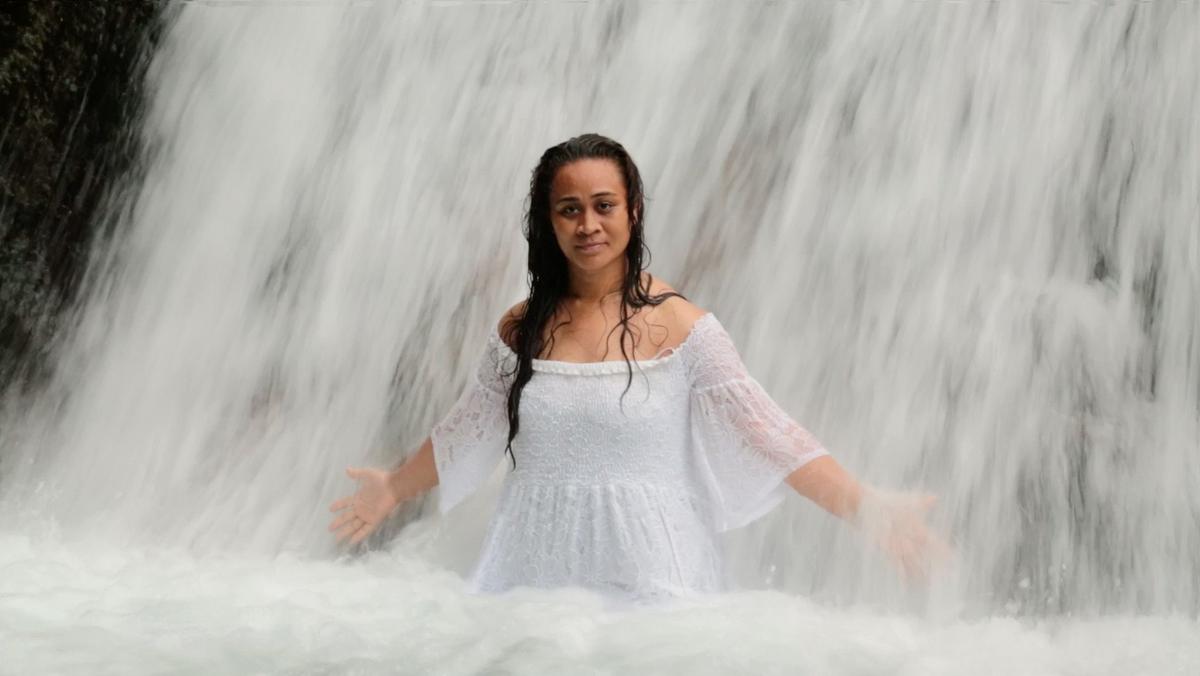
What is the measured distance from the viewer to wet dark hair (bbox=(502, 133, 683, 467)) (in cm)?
324

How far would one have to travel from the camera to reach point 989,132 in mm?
4520

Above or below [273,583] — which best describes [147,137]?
above

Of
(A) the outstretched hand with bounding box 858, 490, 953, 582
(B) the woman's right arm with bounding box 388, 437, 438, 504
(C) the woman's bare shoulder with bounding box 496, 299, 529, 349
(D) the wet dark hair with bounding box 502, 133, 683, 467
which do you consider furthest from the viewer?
(B) the woman's right arm with bounding box 388, 437, 438, 504

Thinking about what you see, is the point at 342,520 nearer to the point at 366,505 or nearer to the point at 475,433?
the point at 366,505

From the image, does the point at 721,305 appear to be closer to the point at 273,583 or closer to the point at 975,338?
the point at 975,338

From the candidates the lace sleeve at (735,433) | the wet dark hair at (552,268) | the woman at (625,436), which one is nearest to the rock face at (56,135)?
the wet dark hair at (552,268)

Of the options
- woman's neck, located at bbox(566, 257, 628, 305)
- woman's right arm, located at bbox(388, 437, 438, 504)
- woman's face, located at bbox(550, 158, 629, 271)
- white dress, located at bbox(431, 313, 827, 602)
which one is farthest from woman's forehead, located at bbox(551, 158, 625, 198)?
woman's right arm, located at bbox(388, 437, 438, 504)

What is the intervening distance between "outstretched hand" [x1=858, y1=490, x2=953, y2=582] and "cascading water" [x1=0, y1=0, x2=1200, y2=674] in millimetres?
193

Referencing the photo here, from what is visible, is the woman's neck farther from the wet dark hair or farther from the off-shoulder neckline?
the off-shoulder neckline

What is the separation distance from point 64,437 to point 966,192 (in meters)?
3.72

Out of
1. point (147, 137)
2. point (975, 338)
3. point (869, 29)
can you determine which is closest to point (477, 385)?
point (975, 338)

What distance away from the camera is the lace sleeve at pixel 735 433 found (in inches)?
126

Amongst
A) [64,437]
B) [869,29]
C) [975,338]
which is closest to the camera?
[975,338]

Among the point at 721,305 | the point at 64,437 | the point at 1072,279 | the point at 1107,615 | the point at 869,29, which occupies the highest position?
the point at 869,29
